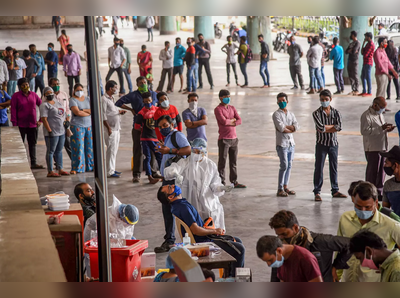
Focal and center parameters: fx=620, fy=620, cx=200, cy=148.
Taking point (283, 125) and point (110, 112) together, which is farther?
point (110, 112)

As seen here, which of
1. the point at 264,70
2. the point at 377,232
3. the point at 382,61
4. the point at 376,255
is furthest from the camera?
the point at 264,70

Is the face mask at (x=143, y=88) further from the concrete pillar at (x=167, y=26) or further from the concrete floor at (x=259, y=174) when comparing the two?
the concrete pillar at (x=167, y=26)

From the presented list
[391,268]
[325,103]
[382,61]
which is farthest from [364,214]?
[382,61]

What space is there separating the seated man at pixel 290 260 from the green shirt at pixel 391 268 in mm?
530

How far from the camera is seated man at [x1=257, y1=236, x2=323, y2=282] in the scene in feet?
17.2

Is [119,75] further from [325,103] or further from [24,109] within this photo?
[325,103]

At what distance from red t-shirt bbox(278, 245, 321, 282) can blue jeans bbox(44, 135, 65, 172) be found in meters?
7.69

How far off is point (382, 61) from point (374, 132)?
8.91 meters

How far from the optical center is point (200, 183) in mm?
8344

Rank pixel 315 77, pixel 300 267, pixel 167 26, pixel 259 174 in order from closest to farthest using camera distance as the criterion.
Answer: pixel 300 267, pixel 259 174, pixel 315 77, pixel 167 26

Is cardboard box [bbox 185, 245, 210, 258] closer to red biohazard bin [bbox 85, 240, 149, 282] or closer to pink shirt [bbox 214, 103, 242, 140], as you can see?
red biohazard bin [bbox 85, 240, 149, 282]

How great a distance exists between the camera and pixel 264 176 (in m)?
12.3

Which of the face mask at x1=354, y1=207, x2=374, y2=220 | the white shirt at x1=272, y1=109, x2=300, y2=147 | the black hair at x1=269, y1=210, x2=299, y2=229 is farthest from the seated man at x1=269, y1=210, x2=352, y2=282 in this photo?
the white shirt at x1=272, y1=109, x2=300, y2=147

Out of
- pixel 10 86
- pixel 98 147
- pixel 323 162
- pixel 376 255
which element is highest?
pixel 98 147
